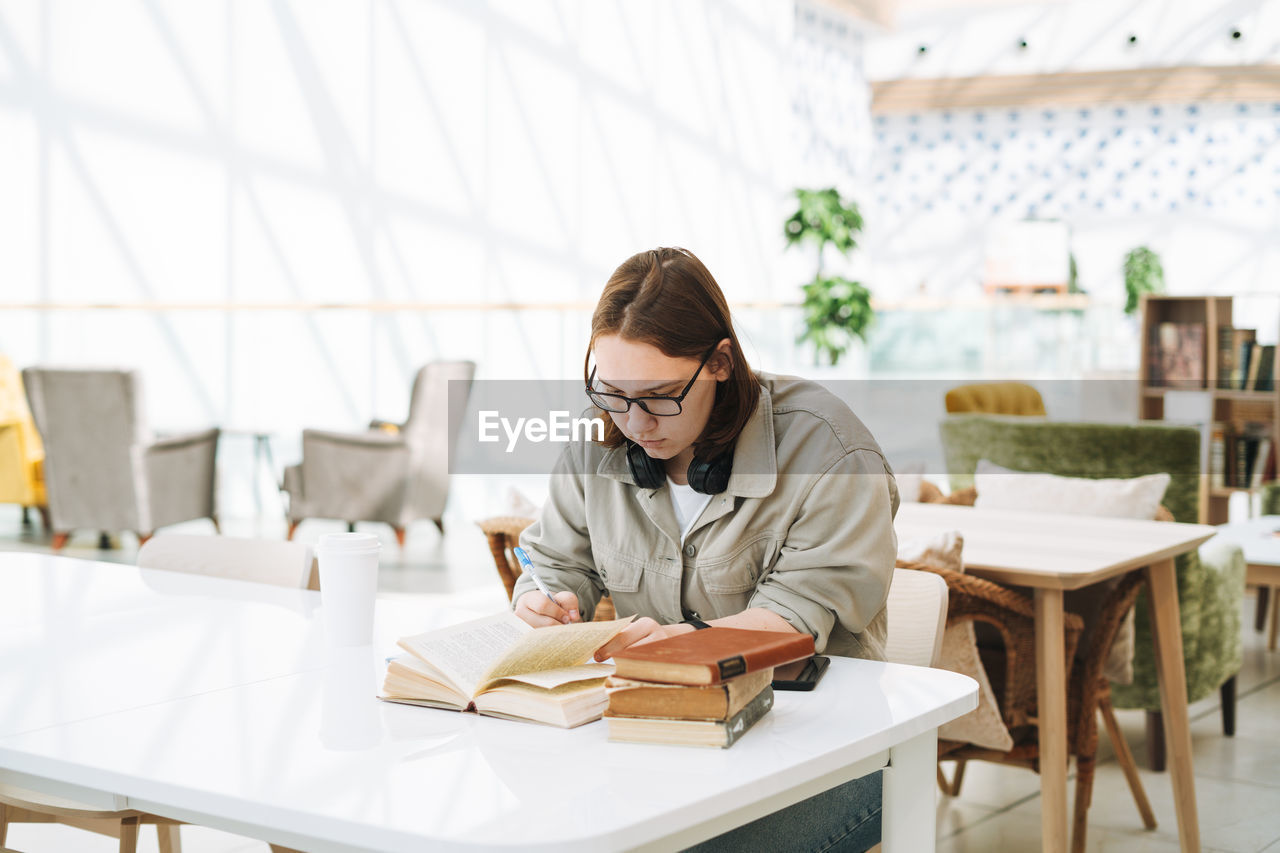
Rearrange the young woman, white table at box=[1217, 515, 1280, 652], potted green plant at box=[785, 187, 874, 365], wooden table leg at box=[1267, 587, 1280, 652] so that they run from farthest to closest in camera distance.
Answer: potted green plant at box=[785, 187, 874, 365] → wooden table leg at box=[1267, 587, 1280, 652] → white table at box=[1217, 515, 1280, 652] → the young woman

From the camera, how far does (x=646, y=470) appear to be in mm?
1751

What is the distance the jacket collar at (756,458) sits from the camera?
66.4 inches

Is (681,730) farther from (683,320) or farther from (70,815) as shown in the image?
(70,815)

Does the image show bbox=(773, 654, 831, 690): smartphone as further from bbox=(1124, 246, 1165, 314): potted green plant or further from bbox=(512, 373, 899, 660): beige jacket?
bbox=(1124, 246, 1165, 314): potted green plant

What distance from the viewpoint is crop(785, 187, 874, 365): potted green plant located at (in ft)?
29.5

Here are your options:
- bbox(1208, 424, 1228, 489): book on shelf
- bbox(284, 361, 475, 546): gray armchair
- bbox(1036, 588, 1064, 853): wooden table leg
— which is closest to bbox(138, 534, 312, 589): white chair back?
bbox(1036, 588, 1064, 853): wooden table leg

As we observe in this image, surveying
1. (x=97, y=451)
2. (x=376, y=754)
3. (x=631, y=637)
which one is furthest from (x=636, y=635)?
(x=97, y=451)

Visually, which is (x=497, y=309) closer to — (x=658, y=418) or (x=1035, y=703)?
(x=1035, y=703)

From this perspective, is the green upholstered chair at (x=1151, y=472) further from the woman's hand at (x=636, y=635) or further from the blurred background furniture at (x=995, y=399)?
the woman's hand at (x=636, y=635)

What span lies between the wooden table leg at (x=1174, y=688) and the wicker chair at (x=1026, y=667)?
122 millimetres

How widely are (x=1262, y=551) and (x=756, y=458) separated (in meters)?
2.85

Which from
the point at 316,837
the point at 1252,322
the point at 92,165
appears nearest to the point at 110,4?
the point at 92,165

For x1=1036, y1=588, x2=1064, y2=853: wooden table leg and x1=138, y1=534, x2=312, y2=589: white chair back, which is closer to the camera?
x1=138, y1=534, x2=312, y2=589: white chair back

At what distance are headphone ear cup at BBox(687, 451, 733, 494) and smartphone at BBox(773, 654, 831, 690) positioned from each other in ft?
1.01
